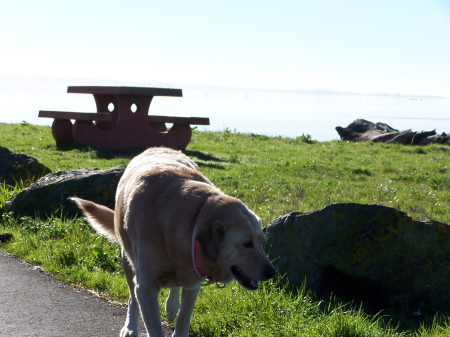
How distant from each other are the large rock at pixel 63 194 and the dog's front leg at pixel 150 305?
3.89m

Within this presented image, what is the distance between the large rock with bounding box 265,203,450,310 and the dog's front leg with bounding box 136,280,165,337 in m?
1.84

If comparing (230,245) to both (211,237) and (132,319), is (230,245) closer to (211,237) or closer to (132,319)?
(211,237)

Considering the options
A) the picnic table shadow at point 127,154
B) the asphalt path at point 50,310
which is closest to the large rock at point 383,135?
the picnic table shadow at point 127,154

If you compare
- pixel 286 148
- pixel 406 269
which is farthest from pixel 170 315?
pixel 286 148

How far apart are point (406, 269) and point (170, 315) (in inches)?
95.0

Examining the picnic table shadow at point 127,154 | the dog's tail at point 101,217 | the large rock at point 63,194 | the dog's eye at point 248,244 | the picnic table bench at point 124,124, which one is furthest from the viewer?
the picnic table bench at point 124,124

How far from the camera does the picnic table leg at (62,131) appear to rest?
17.9 m

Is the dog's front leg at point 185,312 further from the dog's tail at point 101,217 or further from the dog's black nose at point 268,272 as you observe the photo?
the dog's tail at point 101,217

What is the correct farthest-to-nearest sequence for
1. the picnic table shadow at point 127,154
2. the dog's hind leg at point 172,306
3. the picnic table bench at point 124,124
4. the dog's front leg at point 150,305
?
the picnic table bench at point 124,124 < the picnic table shadow at point 127,154 < the dog's hind leg at point 172,306 < the dog's front leg at point 150,305

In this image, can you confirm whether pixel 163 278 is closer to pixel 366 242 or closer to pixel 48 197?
pixel 366 242

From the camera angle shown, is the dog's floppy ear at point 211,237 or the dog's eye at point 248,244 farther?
the dog's eye at point 248,244

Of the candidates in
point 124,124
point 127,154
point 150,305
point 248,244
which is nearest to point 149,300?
point 150,305

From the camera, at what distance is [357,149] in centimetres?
2133

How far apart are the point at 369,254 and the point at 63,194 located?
4.48m
